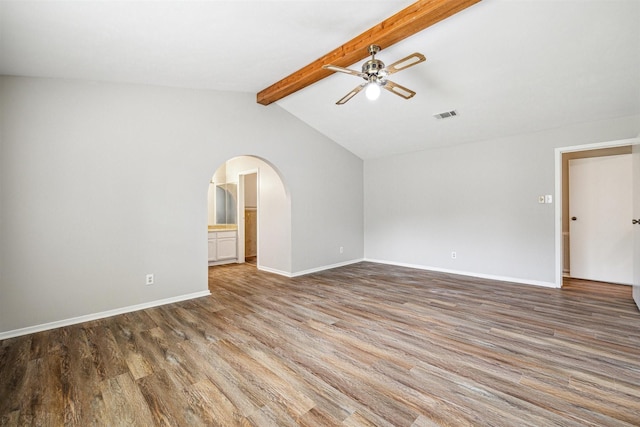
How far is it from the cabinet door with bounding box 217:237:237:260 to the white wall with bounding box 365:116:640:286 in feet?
10.2

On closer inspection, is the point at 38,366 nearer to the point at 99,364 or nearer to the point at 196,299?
the point at 99,364

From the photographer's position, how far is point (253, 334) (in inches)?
111

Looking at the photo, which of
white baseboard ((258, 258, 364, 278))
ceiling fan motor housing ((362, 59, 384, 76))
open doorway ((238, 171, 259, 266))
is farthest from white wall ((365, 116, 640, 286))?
ceiling fan motor housing ((362, 59, 384, 76))

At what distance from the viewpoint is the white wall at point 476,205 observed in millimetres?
4371

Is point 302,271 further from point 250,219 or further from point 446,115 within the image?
point 446,115

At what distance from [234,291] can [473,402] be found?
132 inches

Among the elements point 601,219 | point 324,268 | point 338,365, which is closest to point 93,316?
point 338,365

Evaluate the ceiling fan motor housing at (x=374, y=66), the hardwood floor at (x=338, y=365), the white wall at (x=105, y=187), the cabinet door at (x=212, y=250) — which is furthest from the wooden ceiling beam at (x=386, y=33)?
the cabinet door at (x=212, y=250)

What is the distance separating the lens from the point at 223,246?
6.36 meters

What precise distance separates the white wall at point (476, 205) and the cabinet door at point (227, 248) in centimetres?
310

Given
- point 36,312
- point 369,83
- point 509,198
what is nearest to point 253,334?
point 36,312

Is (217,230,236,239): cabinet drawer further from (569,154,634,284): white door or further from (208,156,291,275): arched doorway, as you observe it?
(569,154,634,284): white door

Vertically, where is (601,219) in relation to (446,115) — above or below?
below

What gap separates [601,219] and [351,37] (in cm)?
494
